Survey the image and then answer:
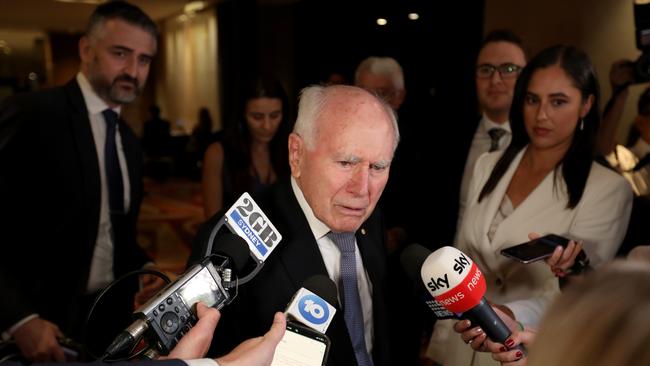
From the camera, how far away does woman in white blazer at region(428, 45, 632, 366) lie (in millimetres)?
1620

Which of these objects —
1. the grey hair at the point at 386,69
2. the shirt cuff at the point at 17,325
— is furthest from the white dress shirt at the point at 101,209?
the grey hair at the point at 386,69

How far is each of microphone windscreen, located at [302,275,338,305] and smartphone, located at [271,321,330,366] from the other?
0.12 meters

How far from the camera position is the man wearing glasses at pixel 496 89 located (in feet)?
7.91

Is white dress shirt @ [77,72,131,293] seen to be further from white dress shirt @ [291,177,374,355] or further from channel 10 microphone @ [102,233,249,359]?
channel 10 microphone @ [102,233,249,359]

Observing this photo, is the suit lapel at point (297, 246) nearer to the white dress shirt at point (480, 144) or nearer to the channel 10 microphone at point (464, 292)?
the channel 10 microphone at point (464, 292)

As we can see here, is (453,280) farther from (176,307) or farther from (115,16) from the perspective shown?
(115,16)

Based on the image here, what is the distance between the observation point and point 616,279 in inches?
24.1

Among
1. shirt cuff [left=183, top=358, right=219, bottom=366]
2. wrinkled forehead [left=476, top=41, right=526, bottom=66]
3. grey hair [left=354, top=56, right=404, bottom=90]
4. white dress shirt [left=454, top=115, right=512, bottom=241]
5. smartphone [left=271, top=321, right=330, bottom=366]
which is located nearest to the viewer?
shirt cuff [left=183, top=358, right=219, bottom=366]

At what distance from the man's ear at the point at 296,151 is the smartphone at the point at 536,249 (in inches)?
23.1

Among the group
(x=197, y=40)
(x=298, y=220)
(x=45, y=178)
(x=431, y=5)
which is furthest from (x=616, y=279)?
(x=197, y=40)

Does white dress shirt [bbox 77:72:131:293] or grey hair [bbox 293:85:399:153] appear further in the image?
white dress shirt [bbox 77:72:131:293]

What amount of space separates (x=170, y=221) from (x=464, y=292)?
6184 millimetres

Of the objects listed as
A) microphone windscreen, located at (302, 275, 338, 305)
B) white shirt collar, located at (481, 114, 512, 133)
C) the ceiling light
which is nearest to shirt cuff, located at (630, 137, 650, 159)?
white shirt collar, located at (481, 114, 512, 133)

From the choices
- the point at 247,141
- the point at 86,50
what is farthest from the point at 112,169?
the point at 247,141
